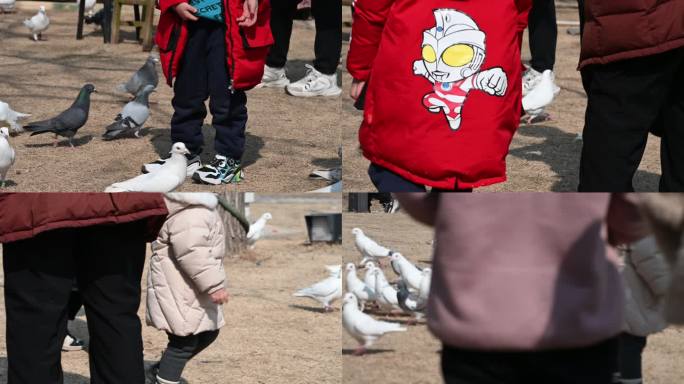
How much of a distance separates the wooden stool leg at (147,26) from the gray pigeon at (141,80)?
96 cm

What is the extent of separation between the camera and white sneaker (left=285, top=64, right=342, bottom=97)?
16.2 feet

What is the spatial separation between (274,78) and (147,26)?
8.17 feet

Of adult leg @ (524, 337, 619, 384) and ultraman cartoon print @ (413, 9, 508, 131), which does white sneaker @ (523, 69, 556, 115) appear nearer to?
ultraman cartoon print @ (413, 9, 508, 131)

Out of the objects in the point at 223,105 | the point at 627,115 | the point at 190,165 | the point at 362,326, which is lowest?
the point at 190,165

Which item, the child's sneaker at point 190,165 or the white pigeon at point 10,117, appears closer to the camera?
the child's sneaker at point 190,165

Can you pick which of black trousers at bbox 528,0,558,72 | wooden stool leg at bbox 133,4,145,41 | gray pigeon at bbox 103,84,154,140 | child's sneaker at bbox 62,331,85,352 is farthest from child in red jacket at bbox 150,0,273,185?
wooden stool leg at bbox 133,4,145,41

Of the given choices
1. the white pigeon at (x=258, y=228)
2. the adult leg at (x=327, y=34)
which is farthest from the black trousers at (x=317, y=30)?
the white pigeon at (x=258, y=228)

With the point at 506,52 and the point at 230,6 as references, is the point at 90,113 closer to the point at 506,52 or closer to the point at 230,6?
the point at 230,6

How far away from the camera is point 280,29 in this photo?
4688mm

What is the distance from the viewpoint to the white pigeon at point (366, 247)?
6.57 ft

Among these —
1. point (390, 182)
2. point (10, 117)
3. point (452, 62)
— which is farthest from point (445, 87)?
point (10, 117)

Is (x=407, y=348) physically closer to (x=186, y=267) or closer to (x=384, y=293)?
(x=384, y=293)

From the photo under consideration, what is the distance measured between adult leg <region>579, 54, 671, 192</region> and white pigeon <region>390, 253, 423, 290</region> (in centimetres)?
123

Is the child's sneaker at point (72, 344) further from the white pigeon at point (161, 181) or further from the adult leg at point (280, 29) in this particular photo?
the adult leg at point (280, 29)
